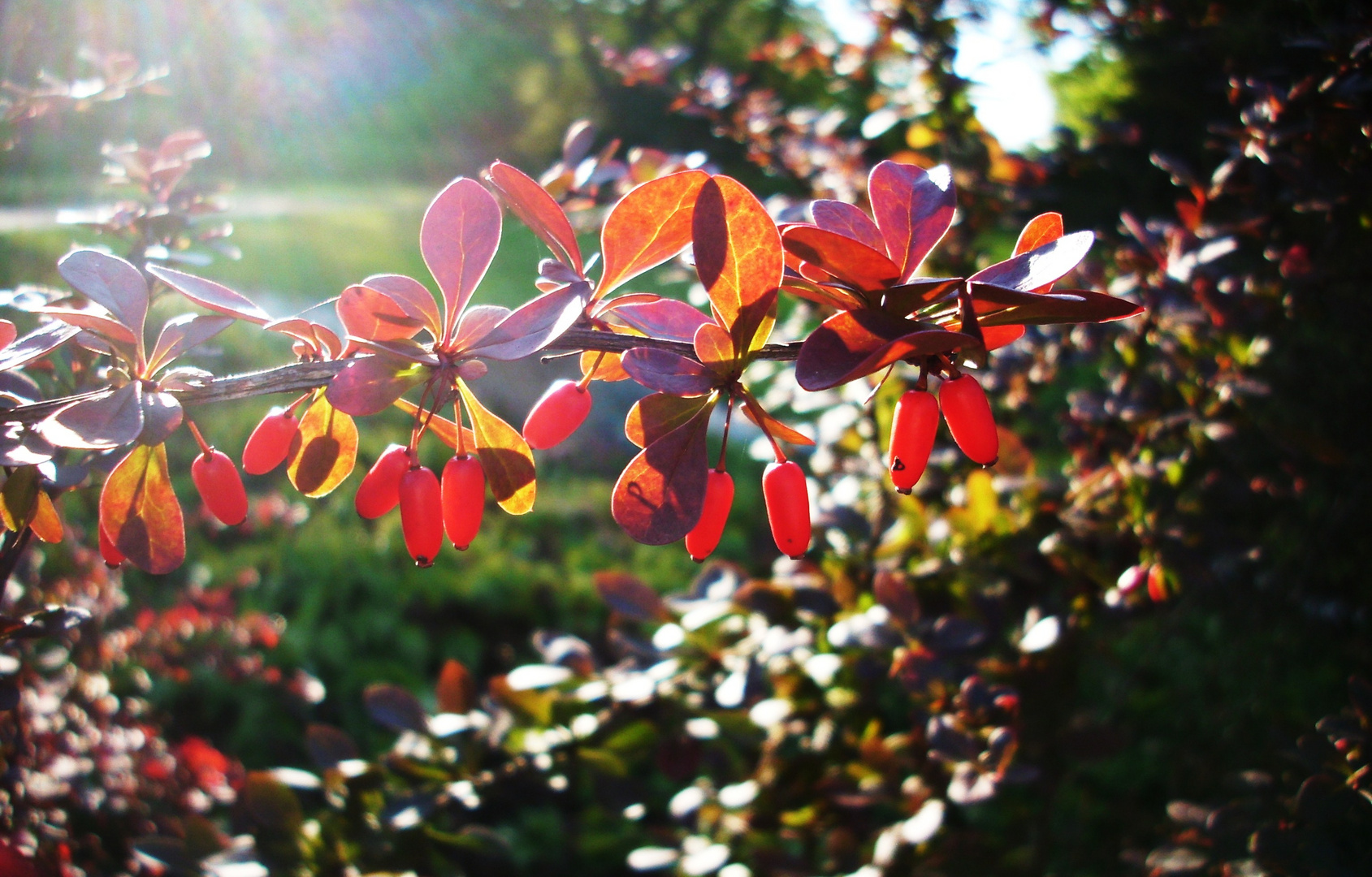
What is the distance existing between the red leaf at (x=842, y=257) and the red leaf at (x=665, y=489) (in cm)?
16

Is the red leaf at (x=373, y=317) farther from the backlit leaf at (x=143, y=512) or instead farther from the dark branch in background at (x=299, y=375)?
the backlit leaf at (x=143, y=512)

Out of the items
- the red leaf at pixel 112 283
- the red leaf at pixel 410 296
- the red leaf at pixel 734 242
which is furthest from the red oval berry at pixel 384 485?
the red leaf at pixel 734 242

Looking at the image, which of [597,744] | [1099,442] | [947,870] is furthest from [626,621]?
[1099,442]

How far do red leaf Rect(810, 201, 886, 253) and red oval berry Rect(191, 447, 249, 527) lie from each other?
1.94 feet

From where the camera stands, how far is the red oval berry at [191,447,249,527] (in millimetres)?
802

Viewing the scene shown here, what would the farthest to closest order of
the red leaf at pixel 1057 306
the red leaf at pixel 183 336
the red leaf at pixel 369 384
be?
1. the red leaf at pixel 183 336
2. the red leaf at pixel 369 384
3. the red leaf at pixel 1057 306

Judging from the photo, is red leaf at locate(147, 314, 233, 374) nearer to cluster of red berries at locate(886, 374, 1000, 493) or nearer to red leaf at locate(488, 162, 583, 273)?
red leaf at locate(488, 162, 583, 273)

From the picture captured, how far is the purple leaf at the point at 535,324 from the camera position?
67 centimetres

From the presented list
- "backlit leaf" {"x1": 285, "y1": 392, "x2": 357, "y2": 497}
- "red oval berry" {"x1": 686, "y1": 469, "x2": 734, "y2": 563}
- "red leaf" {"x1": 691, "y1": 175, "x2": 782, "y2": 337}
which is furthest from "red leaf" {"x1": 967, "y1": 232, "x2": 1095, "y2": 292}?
"backlit leaf" {"x1": 285, "y1": 392, "x2": 357, "y2": 497}

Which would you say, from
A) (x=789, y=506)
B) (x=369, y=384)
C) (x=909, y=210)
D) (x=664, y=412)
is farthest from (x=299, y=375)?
(x=909, y=210)

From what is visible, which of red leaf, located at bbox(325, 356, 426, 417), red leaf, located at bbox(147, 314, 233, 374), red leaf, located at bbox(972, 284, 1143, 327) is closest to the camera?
red leaf, located at bbox(972, 284, 1143, 327)

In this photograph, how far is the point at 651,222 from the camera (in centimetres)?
75

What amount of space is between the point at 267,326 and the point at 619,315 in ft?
0.99

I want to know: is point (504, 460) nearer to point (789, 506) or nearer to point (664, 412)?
point (664, 412)
